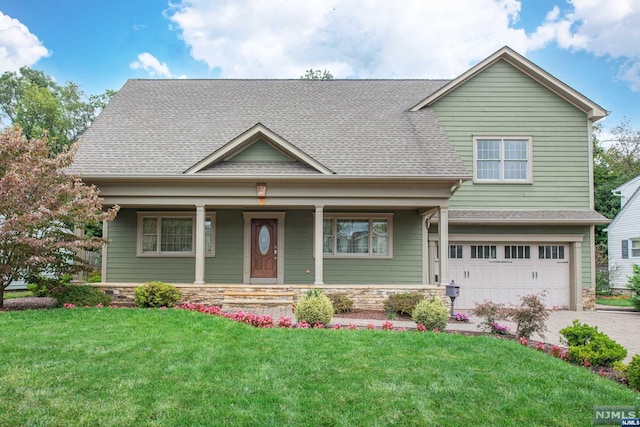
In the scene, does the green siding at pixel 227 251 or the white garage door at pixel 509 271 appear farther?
the green siding at pixel 227 251

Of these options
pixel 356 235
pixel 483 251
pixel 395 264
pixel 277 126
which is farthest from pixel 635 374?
pixel 277 126

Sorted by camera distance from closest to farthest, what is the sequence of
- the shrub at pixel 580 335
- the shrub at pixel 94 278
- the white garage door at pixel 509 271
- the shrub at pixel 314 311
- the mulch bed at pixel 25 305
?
1. the shrub at pixel 580 335
2. the shrub at pixel 314 311
3. the mulch bed at pixel 25 305
4. the white garage door at pixel 509 271
5. the shrub at pixel 94 278

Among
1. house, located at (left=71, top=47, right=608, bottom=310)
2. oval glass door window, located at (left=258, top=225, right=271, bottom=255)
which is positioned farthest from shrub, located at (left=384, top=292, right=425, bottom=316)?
oval glass door window, located at (left=258, top=225, right=271, bottom=255)

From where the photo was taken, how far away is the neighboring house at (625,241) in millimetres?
21172

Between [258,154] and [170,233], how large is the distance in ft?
13.6

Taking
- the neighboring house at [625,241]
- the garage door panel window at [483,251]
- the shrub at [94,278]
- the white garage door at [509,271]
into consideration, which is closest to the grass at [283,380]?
the white garage door at [509,271]

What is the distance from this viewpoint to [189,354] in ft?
19.4

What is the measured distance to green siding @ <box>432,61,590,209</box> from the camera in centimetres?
1351

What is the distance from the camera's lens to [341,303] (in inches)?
424

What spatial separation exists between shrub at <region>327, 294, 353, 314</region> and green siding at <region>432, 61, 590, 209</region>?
5.01 m

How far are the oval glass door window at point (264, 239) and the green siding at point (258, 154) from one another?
2.52 metres

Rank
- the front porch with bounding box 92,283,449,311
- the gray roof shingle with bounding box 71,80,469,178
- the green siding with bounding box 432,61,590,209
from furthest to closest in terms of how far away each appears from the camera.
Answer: the green siding with bounding box 432,61,590,209 < the gray roof shingle with bounding box 71,80,469,178 < the front porch with bounding box 92,283,449,311

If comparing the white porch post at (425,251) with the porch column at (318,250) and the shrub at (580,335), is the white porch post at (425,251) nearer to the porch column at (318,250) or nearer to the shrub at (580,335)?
the porch column at (318,250)

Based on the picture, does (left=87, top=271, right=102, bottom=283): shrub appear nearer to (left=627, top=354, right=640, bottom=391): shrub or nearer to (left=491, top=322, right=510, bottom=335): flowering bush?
(left=491, top=322, right=510, bottom=335): flowering bush
